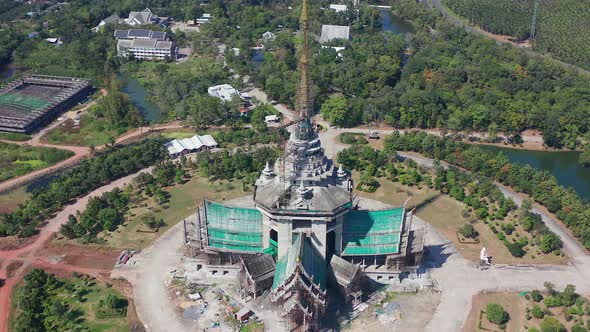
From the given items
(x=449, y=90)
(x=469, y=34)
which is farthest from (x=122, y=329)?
(x=469, y=34)

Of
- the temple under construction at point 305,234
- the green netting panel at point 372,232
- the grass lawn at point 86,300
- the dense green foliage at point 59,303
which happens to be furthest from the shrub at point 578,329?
the dense green foliage at point 59,303

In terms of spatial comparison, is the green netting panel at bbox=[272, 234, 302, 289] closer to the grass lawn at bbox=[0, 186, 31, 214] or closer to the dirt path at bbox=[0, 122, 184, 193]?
the grass lawn at bbox=[0, 186, 31, 214]

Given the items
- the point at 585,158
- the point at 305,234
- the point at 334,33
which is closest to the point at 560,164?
the point at 585,158

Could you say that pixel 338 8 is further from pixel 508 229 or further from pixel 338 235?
pixel 338 235

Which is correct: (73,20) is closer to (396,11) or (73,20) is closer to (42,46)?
(42,46)

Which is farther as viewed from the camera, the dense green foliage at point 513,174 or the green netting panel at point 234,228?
the dense green foliage at point 513,174

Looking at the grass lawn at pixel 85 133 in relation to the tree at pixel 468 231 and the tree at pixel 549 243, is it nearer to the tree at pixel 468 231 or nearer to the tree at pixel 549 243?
the tree at pixel 468 231
